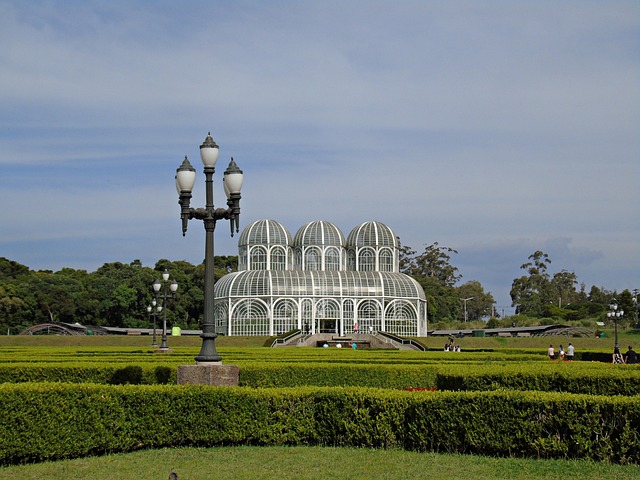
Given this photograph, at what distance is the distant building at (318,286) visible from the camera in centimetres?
6144

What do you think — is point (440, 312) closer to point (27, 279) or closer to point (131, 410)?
point (27, 279)

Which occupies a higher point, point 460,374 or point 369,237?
point 369,237

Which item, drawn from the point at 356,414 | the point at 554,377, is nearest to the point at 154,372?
the point at 356,414

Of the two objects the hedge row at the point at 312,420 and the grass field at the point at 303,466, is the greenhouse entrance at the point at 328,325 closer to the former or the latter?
the hedge row at the point at 312,420

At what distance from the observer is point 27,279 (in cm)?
8294

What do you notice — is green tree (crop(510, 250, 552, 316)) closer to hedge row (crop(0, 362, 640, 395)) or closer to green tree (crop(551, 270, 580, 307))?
green tree (crop(551, 270, 580, 307))

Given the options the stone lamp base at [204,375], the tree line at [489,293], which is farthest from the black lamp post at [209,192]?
the tree line at [489,293]

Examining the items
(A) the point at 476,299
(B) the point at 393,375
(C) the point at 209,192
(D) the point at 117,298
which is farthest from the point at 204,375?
(A) the point at 476,299

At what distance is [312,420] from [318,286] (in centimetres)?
5117

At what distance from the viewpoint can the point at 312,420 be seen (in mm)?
11773

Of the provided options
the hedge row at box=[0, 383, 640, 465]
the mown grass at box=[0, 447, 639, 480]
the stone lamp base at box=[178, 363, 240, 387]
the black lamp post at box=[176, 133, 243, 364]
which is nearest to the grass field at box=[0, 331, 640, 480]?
the mown grass at box=[0, 447, 639, 480]

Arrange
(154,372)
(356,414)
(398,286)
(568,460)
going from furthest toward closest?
(398,286)
(154,372)
(356,414)
(568,460)

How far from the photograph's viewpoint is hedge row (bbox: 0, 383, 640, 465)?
10.4 metres

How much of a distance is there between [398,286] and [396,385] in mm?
46529
